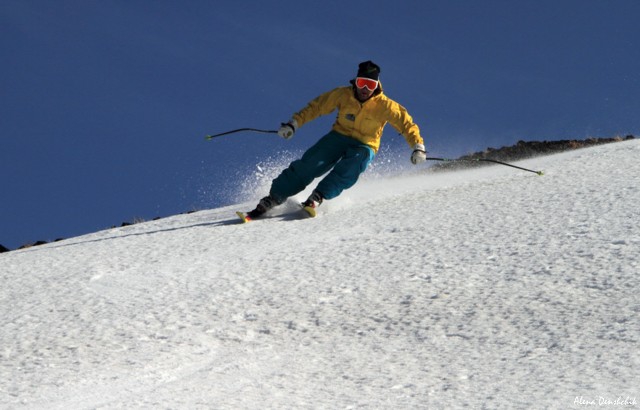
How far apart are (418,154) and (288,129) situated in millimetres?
1376

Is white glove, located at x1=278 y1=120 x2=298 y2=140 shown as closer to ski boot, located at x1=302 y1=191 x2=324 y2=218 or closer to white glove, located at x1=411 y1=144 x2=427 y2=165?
ski boot, located at x1=302 y1=191 x2=324 y2=218

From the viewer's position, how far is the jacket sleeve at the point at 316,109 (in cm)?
930

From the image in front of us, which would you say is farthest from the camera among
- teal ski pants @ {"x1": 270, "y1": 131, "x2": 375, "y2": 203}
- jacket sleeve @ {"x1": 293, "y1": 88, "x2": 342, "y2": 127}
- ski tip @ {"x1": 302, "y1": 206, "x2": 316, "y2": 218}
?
jacket sleeve @ {"x1": 293, "y1": 88, "x2": 342, "y2": 127}

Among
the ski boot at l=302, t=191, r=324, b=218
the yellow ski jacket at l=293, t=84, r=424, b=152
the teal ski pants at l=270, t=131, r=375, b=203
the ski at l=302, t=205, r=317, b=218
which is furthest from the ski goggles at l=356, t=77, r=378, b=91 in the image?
the ski at l=302, t=205, r=317, b=218

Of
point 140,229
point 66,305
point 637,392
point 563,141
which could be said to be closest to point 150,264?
point 66,305

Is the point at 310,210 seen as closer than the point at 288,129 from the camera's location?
Yes

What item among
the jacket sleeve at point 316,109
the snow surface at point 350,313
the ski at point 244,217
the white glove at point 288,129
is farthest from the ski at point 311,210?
the jacket sleeve at point 316,109

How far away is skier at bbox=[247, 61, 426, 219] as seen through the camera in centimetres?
897

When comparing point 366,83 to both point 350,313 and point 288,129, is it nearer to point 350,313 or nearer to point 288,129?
point 288,129

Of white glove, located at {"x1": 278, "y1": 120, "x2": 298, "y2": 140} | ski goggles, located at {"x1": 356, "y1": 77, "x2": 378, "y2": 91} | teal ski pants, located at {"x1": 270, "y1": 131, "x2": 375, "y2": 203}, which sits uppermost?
ski goggles, located at {"x1": 356, "y1": 77, "x2": 378, "y2": 91}

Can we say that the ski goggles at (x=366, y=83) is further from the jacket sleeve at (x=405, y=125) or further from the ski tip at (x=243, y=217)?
the ski tip at (x=243, y=217)

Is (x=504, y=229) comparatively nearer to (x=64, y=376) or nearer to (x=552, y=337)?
(x=552, y=337)

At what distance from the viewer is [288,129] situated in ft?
30.6

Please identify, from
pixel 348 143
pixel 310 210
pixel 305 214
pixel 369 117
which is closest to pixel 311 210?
pixel 310 210
